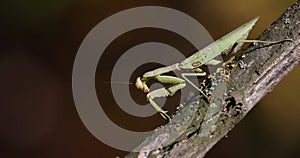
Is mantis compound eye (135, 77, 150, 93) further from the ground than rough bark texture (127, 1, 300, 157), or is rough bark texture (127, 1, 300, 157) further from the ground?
mantis compound eye (135, 77, 150, 93)

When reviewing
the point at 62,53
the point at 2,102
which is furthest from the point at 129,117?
the point at 2,102

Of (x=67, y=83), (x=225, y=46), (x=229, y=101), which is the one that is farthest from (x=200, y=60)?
(x=67, y=83)

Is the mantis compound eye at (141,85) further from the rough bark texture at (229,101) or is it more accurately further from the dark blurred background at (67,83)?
the dark blurred background at (67,83)

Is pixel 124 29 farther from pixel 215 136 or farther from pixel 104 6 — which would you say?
pixel 215 136

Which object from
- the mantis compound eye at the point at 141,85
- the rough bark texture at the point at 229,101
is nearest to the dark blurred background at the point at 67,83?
the mantis compound eye at the point at 141,85

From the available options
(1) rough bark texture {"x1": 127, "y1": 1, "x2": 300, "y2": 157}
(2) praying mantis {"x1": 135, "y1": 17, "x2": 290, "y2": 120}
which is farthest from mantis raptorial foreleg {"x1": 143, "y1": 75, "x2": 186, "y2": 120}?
(1) rough bark texture {"x1": 127, "y1": 1, "x2": 300, "y2": 157}

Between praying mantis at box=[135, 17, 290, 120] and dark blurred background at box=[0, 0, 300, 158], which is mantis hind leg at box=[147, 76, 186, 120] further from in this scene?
dark blurred background at box=[0, 0, 300, 158]
